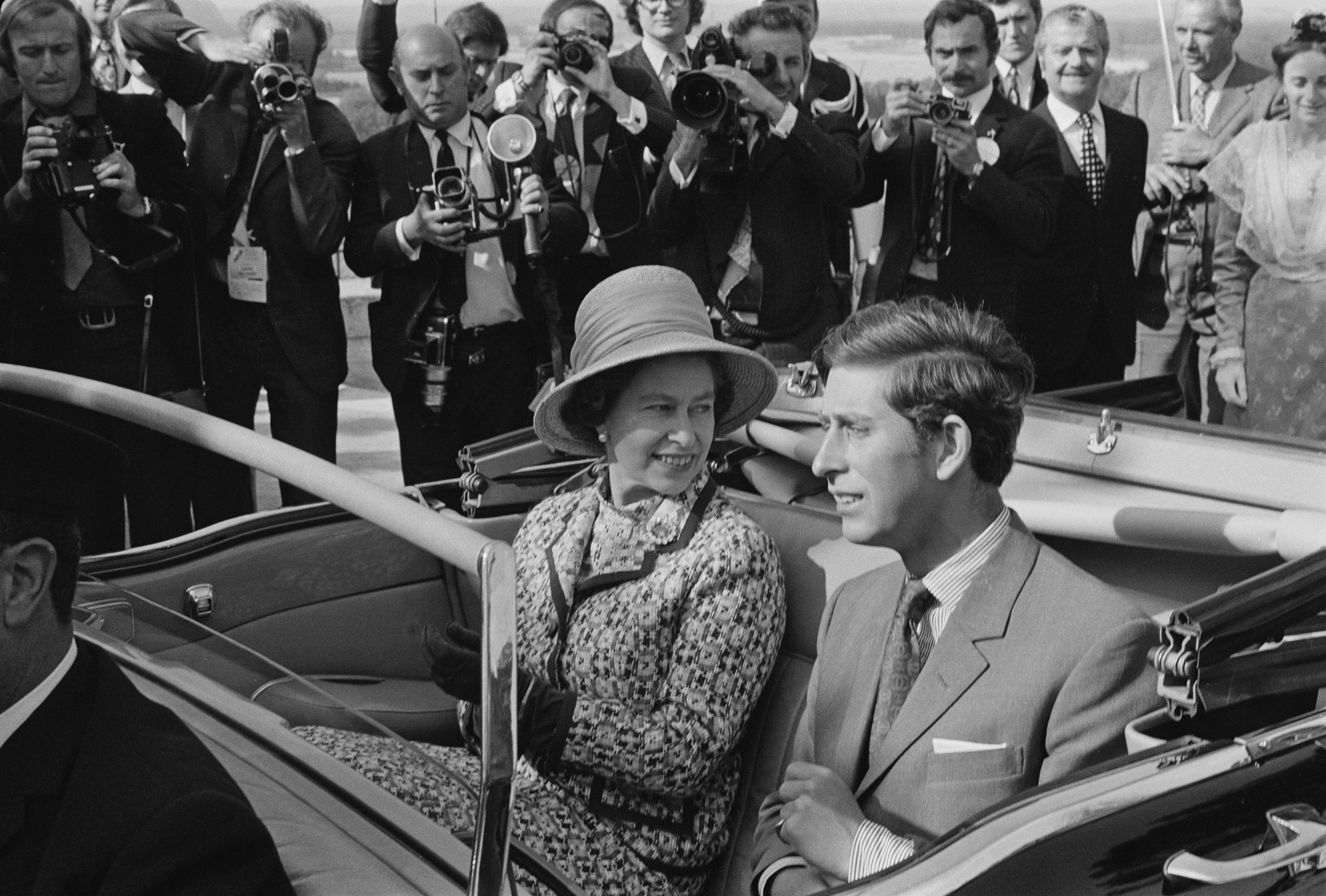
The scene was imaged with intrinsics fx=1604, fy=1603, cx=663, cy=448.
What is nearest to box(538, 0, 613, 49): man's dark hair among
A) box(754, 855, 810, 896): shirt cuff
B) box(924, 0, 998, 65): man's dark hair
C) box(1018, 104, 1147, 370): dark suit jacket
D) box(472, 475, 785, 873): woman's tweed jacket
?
box(924, 0, 998, 65): man's dark hair

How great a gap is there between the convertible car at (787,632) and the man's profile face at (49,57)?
1.66 meters

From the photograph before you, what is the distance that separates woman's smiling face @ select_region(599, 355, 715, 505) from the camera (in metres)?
2.46

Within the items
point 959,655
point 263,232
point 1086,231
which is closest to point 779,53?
point 1086,231

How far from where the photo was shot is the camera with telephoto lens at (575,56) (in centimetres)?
442

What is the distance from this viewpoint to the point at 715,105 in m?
4.10

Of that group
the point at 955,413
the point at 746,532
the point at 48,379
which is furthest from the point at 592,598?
the point at 48,379

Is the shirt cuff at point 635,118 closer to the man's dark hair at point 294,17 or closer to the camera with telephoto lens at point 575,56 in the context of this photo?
the camera with telephoto lens at point 575,56

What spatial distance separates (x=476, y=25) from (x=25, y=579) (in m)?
4.39

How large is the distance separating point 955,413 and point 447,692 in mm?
719

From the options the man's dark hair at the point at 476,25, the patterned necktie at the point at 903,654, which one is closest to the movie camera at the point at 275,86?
the man's dark hair at the point at 476,25

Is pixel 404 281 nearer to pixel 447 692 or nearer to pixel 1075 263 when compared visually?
pixel 1075 263

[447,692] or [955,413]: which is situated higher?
[955,413]

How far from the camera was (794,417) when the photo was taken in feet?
10.8

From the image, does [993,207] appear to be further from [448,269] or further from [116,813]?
[116,813]
